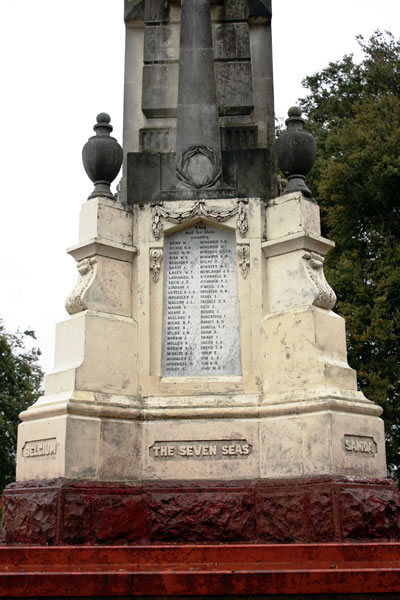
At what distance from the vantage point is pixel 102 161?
A: 10.3 meters

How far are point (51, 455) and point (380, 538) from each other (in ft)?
12.2

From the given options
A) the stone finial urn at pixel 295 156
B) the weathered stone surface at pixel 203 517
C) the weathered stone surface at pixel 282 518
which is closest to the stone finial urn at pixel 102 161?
the stone finial urn at pixel 295 156

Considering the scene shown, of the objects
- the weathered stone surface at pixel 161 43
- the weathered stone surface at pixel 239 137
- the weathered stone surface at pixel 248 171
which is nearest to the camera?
the weathered stone surface at pixel 248 171

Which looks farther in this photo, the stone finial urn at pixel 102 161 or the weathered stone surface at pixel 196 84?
the weathered stone surface at pixel 196 84

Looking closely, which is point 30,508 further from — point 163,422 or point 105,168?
point 105,168

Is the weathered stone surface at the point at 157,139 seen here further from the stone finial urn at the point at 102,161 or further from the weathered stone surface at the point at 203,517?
the weathered stone surface at the point at 203,517

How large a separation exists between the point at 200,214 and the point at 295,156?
4.67ft

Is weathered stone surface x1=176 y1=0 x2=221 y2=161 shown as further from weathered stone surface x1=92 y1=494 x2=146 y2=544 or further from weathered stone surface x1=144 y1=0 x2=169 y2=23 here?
weathered stone surface x1=92 y1=494 x2=146 y2=544

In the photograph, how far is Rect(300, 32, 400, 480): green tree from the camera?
69.9 ft

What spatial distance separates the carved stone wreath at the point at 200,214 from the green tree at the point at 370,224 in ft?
37.1

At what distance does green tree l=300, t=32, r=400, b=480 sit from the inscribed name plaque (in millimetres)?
11212

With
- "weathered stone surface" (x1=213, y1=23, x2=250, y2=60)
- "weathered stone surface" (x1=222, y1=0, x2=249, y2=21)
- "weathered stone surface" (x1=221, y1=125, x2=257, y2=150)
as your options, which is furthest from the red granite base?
"weathered stone surface" (x1=222, y1=0, x2=249, y2=21)

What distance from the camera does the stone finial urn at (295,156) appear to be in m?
10.3

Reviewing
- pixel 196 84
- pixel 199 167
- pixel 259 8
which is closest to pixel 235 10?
pixel 259 8
